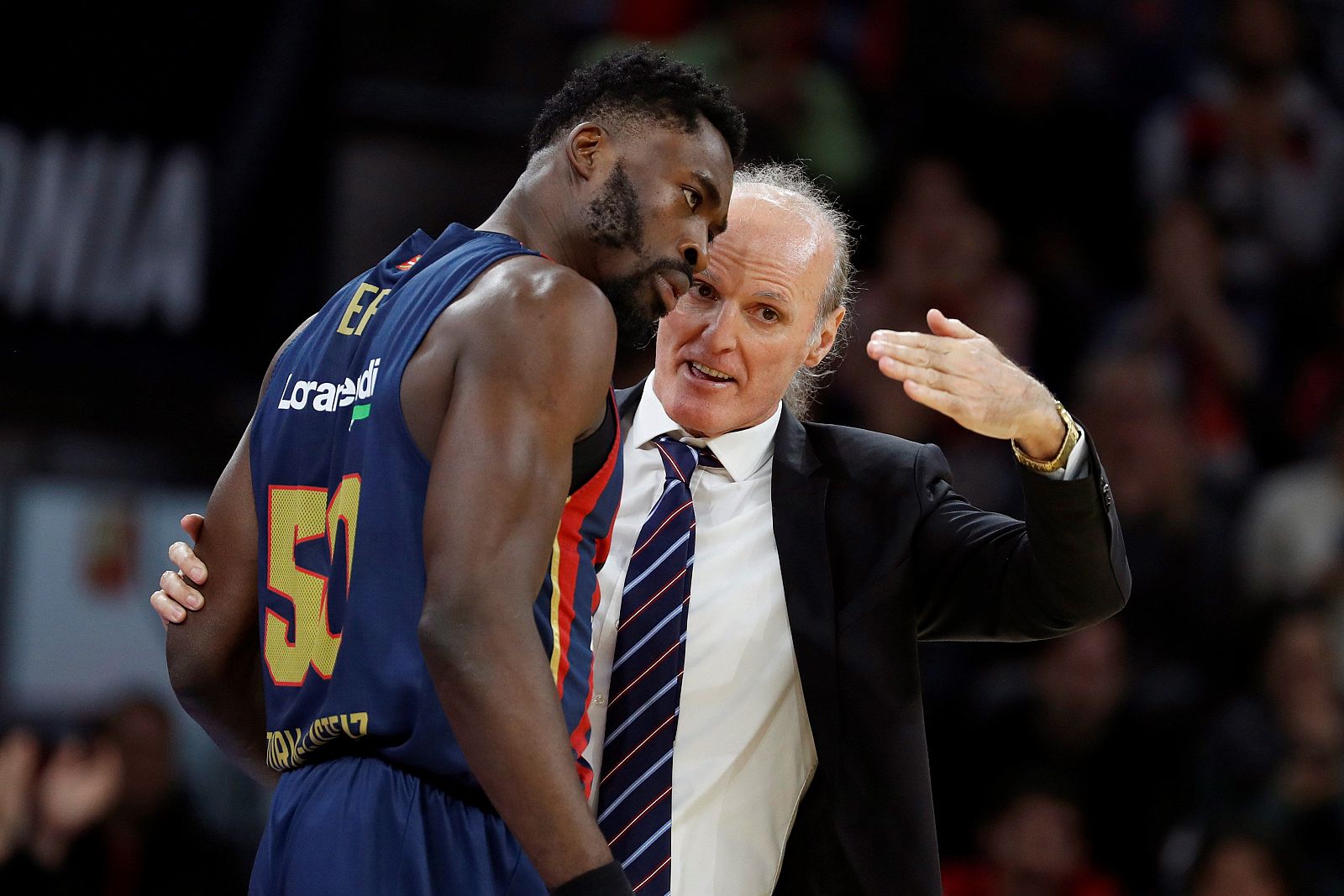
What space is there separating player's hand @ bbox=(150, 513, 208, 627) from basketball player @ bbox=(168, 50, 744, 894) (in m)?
0.03

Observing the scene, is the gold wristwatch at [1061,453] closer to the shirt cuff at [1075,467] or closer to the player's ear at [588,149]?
the shirt cuff at [1075,467]

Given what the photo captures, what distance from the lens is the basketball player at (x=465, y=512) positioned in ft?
6.39

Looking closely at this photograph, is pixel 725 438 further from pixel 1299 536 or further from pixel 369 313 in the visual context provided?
pixel 1299 536

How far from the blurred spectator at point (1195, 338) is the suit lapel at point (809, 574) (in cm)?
396

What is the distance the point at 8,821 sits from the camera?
17.6ft

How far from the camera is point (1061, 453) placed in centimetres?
283

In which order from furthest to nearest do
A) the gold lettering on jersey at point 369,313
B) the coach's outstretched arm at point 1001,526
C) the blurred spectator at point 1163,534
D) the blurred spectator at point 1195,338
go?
the blurred spectator at point 1195,338, the blurred spectator at point 1163,534, the coach's outstretched arm at point 1001,526, the gold lettering on jersey at point 369,313

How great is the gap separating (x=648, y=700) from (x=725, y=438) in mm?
589

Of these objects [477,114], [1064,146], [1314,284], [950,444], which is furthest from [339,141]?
[1314,284]

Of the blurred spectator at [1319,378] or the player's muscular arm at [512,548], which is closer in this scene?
the player's muscular arm at [512,548]

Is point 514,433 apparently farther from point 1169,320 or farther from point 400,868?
point 1169,320

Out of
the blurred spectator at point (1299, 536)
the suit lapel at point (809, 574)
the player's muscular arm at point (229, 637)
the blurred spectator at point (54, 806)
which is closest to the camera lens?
the player's muscular arm at point (229, 637)

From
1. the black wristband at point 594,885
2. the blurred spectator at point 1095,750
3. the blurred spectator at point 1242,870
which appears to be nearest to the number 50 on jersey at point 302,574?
the black wristband at point 594,885

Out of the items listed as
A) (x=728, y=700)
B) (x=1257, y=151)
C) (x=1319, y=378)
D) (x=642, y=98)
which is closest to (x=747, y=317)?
(x=728, y=700)
